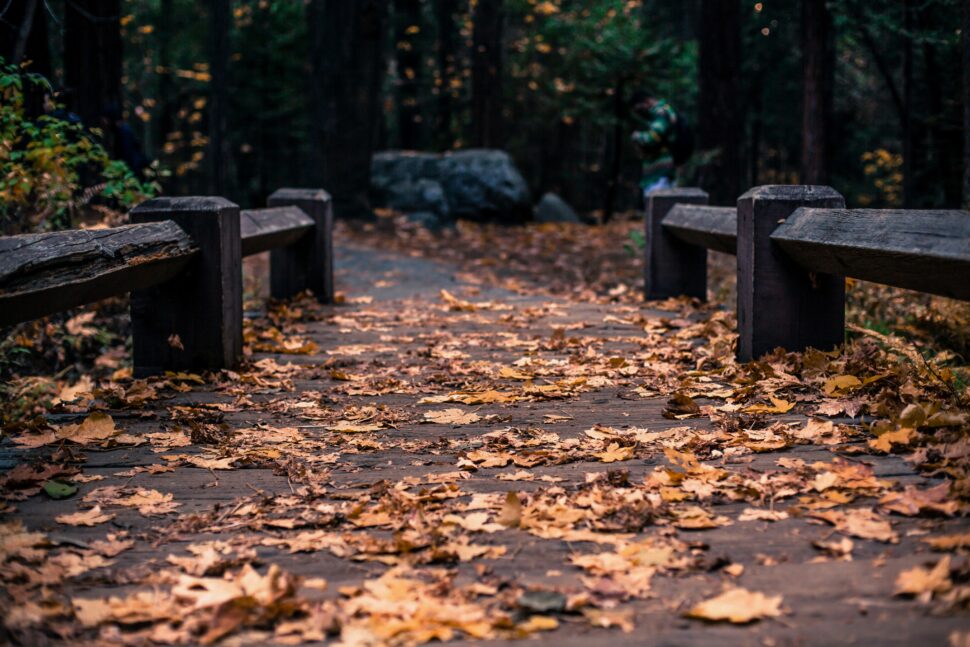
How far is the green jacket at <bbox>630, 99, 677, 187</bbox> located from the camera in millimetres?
11844

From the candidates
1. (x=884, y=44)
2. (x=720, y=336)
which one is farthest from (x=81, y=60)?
(x=884, y=44)

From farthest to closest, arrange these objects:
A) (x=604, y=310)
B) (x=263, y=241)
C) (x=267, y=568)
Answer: (x=604, y=310)
(x=263, y=241)
(x=267, y=568)

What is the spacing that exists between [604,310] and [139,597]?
6183 millimetres

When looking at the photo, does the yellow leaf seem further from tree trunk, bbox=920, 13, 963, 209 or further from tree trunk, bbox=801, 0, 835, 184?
tree trunk, bbox=920, 13, 963, 209

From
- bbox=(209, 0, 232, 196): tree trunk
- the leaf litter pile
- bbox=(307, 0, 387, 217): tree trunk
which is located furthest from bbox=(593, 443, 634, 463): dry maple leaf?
bbox=(209, 0, 232, 196): tree trunk

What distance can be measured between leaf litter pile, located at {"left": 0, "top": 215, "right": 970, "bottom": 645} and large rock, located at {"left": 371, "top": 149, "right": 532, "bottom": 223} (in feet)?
43.0

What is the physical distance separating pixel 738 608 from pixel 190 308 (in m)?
3.84

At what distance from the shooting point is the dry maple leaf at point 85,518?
2885 millimetres

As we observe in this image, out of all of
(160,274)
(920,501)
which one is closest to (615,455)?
(920,501)

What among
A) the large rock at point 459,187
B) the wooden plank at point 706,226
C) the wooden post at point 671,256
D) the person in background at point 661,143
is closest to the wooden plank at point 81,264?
the wooden plank at point 706,226

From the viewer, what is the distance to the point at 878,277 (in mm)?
3979

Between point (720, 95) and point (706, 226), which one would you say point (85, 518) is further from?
point (720, 95)

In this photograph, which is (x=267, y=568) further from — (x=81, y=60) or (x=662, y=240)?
(x=81, y=60)

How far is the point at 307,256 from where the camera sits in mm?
8922
